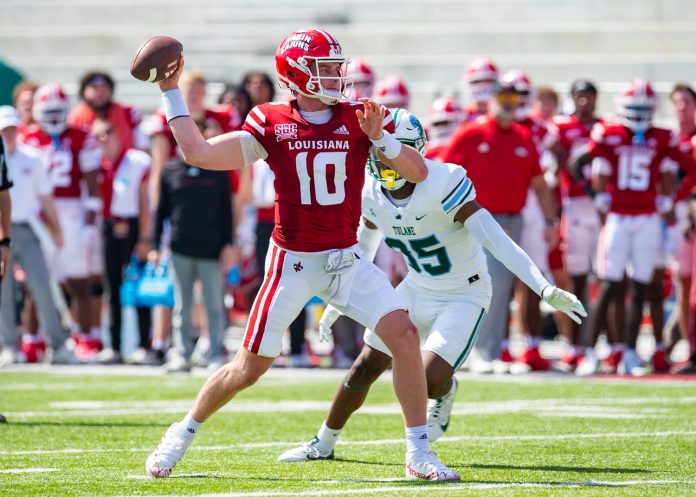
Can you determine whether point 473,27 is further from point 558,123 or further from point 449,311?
point 449,311

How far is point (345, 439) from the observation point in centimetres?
711

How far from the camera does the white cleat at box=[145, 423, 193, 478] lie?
18.6ft

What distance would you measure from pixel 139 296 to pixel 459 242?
5.54 metres

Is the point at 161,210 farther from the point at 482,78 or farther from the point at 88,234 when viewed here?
the point at 482,78

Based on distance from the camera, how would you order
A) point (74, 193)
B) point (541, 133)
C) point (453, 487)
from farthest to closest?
point (74, 193) < point (541, 133) < point (453, 487)

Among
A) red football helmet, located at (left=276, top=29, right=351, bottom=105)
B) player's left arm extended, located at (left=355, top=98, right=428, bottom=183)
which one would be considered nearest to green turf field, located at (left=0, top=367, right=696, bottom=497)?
player's left arm extended, located at (left=355, top=98, right=428, bottom=183)

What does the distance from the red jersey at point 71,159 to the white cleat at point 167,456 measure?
6570mm

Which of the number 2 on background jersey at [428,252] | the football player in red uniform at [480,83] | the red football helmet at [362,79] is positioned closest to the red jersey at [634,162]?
the football player in red uniform at [480,83]

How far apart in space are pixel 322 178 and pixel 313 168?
0.18 ft

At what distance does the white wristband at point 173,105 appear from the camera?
18.3 feet

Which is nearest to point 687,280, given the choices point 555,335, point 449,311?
point 555,335

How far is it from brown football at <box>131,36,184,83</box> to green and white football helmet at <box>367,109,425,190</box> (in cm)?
106

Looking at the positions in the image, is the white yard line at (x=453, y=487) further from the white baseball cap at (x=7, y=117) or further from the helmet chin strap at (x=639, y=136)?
the helmet chin strap at (x=639, y=136)

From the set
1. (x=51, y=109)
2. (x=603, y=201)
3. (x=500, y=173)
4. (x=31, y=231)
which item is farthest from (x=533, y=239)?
(x=51, y=109)
